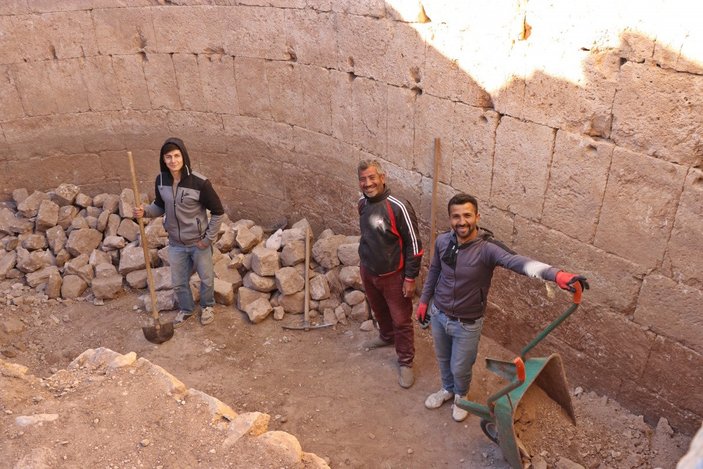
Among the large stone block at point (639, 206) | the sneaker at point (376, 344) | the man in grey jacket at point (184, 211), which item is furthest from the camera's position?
the sneaker at point (376, 344)

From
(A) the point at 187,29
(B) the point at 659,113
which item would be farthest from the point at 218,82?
(B) the point at 659,113

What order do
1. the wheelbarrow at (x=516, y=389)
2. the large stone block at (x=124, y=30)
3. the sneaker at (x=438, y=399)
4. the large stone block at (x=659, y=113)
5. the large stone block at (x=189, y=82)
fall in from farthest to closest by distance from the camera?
the large stone block at (x=189, y=82), the large stone block at (x=124, y=30), the sneaker at (x=438, y=399), the large stone block at (x=659, y=113), the wheelbarrow at (x=516, y=389)

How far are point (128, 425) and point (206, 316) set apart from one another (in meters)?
2.58

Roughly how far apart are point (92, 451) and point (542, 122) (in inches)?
149

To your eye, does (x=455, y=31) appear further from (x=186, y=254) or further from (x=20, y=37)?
(x=20, y=37)

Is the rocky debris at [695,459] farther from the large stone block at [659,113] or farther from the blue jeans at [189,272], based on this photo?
the blue jeans at [189,272]

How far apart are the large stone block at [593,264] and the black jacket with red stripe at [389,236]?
1038mm

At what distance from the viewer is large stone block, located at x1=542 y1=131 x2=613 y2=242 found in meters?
4.14

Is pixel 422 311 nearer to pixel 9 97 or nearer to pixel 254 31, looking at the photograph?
pixel 254 31

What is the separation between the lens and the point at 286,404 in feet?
16.0

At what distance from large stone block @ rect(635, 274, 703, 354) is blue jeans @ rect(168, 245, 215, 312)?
3.82 metres

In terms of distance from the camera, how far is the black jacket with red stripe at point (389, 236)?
435cm

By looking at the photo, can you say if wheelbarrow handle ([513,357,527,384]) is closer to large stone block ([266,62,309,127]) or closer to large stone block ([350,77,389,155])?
large stone block ([350,77,389,155])

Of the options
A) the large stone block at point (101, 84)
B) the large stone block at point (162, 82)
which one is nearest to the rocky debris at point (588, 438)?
the large stone block at point (162, 82)
